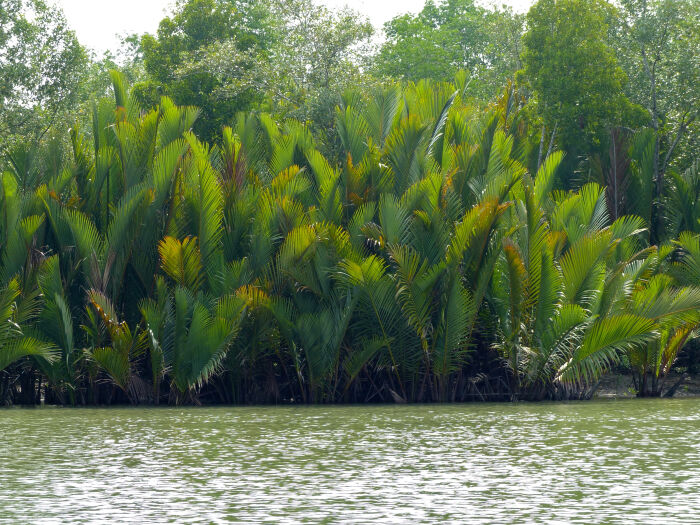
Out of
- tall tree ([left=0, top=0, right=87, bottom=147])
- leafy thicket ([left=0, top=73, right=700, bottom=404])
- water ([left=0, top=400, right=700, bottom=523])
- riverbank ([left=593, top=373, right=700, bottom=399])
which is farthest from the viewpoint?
tall tree ([left=0, top=0, right=87, bottom=147])

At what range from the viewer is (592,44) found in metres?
21.7

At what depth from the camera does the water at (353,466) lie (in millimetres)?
6793

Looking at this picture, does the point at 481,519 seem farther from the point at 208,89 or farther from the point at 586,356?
the point at 208,89

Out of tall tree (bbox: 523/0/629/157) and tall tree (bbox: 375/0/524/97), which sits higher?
tall tree (bbox: 375/0/524/97)

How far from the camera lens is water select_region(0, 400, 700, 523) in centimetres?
679

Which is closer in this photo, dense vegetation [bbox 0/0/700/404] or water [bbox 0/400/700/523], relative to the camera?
water [bbox 0/400/700/523]

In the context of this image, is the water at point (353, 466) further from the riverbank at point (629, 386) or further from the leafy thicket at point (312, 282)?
the riverbank at point (629, 386)

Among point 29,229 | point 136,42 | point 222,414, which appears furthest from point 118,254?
point 136,42

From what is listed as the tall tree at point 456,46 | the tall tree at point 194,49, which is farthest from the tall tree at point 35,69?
the tall tree at point 456,46

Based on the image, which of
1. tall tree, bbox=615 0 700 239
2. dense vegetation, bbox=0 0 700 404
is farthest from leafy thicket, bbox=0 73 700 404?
tall tree, bbox=615 0 700 239

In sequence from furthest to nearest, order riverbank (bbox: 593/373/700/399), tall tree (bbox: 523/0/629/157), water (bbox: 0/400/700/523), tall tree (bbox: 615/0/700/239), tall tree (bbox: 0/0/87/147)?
1. tall tree (bbox: 0/0/87/147)
2. tall tree (bbox: 523/0/629/157)
3. tall tree (bbox: 615/0/700/239)
4. riverbank (bbox: 593/373/700/399)
5. water (bbox: 0/400/700/523)

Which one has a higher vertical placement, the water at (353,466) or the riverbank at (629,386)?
the riverbank at (629,386)

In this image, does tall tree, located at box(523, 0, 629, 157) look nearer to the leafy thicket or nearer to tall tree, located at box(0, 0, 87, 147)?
the leafy thicket

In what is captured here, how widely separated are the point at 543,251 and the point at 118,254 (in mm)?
5663
